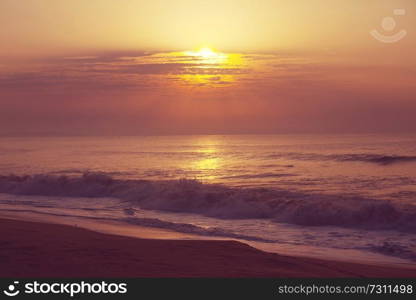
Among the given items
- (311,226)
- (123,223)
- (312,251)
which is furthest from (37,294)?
(311,226)

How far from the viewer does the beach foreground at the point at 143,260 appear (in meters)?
8.38

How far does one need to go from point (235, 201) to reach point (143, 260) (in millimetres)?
12669

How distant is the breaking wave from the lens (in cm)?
1791

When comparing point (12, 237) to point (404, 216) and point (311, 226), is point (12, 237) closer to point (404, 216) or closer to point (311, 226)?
point (311, 226)

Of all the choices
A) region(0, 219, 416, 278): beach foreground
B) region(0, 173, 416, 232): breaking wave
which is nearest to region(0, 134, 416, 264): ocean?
region(0, 173, 416, 232): breaking wave

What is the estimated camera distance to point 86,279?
7.48 meters

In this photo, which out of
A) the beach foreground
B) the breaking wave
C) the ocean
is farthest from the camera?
the breaking wave

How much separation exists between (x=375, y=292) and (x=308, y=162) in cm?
3569

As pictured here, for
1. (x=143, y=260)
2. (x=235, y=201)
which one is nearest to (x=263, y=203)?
(x=235, y=201)

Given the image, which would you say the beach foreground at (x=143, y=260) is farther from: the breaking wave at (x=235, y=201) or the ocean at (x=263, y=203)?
the breaking wave at (x=235, y=201)

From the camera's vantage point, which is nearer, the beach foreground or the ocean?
the beach foreground

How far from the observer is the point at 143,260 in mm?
9336

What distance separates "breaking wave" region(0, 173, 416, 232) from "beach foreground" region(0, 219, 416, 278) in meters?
7.16

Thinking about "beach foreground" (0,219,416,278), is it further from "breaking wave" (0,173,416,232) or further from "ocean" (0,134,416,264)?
"breaking wave" (0,173,416,232)
